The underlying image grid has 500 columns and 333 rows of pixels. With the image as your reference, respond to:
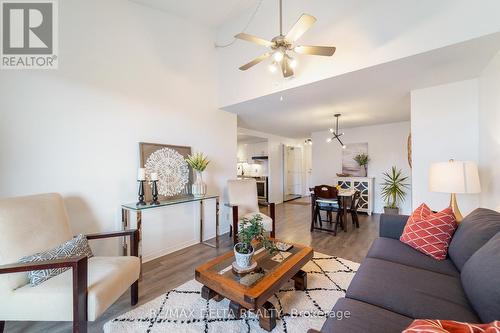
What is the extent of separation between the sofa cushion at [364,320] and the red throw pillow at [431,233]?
1051 millimetres

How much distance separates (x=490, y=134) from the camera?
84.7 inches

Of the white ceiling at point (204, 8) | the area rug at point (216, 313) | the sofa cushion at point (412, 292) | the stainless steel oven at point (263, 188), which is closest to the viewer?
the sofa cushion at point (412, 292)

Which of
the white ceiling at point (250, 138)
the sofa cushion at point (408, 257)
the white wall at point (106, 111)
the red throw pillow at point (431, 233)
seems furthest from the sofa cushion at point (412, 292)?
the white ceiling at point (250, 138)

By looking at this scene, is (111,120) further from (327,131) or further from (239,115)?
(327,131)

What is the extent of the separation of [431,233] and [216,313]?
6.48 ft

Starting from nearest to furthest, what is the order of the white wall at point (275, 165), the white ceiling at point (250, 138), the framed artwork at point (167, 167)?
the framed artwork at point (167, 167) → the white ceiling at point (250, 138) → the white wall at point (275, 165)

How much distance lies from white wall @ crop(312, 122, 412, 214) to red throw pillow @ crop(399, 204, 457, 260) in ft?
11.7

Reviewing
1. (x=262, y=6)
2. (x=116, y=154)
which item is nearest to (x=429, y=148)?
(x=262, y=6)

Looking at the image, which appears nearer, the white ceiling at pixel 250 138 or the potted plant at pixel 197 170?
the potted plant at pixel 197 170

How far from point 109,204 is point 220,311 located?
1816 mm

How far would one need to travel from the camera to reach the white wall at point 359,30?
1.82m

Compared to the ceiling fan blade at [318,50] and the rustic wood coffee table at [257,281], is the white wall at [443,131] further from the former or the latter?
the rustic wood coffee table at [257,281]

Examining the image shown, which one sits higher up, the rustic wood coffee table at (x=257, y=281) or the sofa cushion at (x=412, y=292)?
the sofa cushion at (x=412, y=292)

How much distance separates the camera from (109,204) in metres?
2.52
